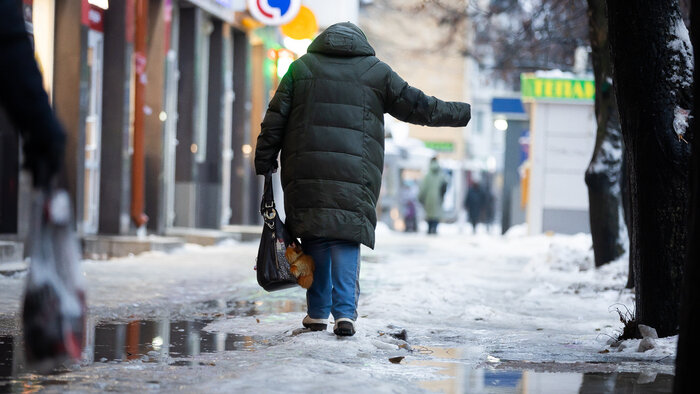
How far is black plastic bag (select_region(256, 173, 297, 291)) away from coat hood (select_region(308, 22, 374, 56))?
0.83 metres

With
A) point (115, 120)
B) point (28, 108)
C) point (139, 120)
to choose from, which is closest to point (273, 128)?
point (28, 108)

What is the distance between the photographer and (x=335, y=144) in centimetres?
711

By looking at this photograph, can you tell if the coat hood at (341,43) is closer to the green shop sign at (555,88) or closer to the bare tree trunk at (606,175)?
the bare tree trunk at (606,175)

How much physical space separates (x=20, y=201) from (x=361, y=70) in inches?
299

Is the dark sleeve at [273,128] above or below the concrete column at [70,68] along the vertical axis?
below

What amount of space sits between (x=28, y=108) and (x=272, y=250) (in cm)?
332

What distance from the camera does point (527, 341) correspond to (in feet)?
25.4

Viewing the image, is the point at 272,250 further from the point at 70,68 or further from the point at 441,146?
the point at 441,146

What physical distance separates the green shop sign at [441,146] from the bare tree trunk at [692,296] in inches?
2961

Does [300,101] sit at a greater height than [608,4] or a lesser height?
lesser

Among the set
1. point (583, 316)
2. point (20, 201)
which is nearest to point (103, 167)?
point (20, 201)

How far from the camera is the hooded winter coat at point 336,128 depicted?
7.09 meters

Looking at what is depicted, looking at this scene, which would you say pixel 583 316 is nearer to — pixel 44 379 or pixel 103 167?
pixel 44 379

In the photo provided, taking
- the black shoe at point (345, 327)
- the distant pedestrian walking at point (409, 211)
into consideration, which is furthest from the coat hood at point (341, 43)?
the distant pedestrian walking at point (409, 211)
